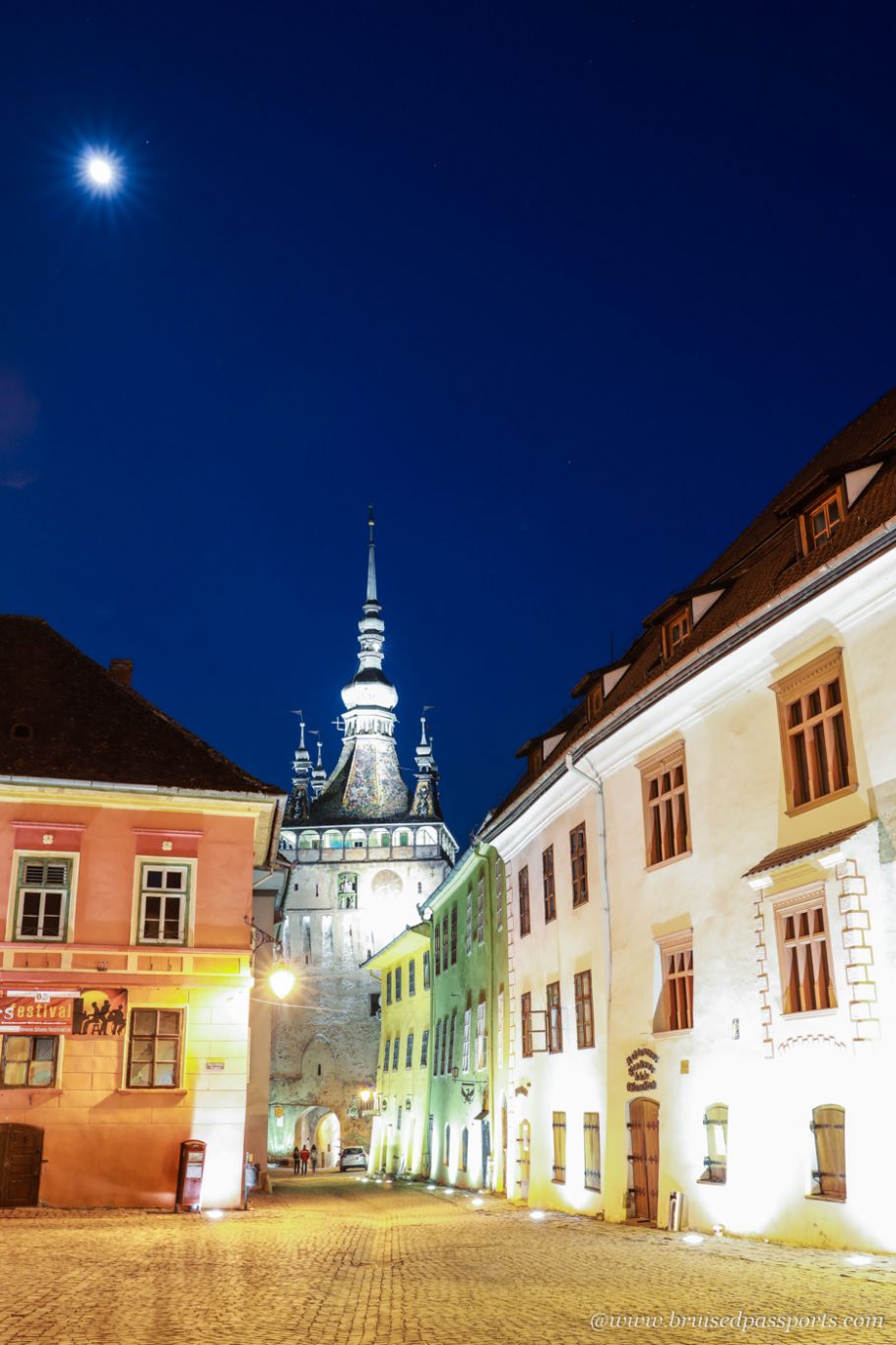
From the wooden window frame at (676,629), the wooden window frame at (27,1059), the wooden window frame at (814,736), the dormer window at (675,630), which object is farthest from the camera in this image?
the wooden window frame at (27,1059)

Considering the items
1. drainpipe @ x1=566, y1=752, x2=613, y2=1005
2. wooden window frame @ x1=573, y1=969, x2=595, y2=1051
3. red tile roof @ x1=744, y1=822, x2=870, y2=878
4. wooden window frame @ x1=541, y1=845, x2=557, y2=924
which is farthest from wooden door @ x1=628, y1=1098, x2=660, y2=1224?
wooden window frame @ x1=541, y1=845, x2=557, y2=924

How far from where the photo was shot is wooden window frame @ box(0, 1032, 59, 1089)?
75.3 feet

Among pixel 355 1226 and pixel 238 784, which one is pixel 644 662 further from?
pixel 355 1226

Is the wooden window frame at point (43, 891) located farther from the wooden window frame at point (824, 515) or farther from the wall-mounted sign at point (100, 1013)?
the wooden window frame at point (824, 515)

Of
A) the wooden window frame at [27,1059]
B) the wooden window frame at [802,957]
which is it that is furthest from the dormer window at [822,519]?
the wooden window frame at [27,1059]

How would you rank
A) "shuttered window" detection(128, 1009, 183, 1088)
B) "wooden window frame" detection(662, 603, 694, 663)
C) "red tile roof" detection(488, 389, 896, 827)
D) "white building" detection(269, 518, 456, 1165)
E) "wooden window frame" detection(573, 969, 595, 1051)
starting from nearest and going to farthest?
1. "red tile roof" detection(488, 389, 896, 827)
2. "wooden window frame" detection(662, 603, 694, 663)
3. "wooden window frame" detection(573, 969, 595, 1051)
4. "shuttered window" detection(128, 1009, 183, 1088)
5. "white building" detection(269, 518, 456, 1165)

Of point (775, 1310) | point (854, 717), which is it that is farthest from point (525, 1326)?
point (854, 717)

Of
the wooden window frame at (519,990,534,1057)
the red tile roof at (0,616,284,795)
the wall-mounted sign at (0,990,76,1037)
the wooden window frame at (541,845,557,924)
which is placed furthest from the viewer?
the wooden window frame at (519,990,534,1057)

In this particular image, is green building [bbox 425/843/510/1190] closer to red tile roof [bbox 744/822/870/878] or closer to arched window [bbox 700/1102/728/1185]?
arched window [bbox 700/1102/728/1185]

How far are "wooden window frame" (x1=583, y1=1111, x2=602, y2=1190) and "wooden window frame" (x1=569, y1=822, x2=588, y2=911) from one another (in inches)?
145

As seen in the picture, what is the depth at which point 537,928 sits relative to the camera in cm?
2691

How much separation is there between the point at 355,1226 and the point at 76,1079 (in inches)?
244

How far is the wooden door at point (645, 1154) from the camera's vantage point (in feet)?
63.8

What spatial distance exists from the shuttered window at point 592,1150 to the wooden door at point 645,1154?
1.81 m
